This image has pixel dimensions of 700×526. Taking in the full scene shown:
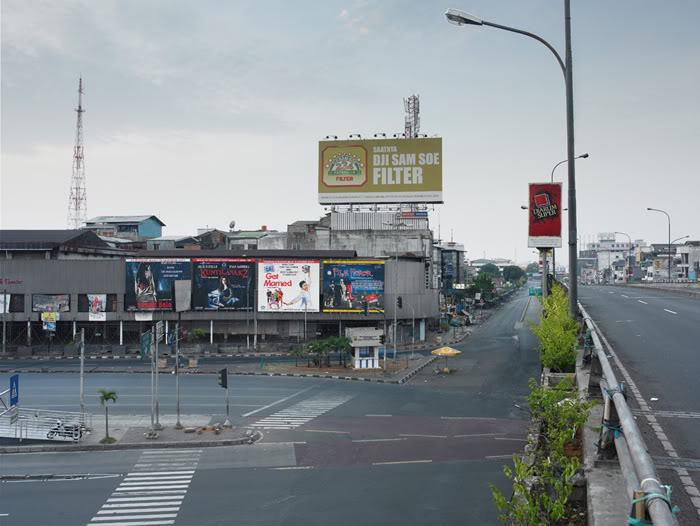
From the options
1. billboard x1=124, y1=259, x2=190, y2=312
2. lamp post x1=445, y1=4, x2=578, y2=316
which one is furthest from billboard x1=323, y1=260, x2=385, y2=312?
lamp post x1=445, y1=4, x2=578, y2=316

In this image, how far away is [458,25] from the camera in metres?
15.2

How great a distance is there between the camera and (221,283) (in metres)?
61.7

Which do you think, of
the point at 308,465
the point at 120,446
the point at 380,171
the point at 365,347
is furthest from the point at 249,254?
the point at 308,465

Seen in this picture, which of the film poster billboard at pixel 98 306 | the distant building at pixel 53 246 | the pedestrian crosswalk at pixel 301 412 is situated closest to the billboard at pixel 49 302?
the film poster billboard at pixel 98 306

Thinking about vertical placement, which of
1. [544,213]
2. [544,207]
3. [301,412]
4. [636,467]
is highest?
[544,207]

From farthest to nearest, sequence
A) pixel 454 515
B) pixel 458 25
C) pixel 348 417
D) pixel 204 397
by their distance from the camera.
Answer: pixel 204 397
pixel 348 417
pixel 454 515
pixel 458 25

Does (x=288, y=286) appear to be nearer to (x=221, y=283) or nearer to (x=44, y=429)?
(x=221, y=283)

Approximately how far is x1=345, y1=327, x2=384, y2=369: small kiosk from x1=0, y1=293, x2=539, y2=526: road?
8.63 meters

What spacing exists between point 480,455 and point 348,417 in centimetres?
933

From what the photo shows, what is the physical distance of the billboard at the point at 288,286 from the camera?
6159cm

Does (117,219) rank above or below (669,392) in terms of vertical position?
above

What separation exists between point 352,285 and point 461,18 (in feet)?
158

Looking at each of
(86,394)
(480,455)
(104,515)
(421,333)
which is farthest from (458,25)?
(421,333)

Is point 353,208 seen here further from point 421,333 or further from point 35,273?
point 35,273
